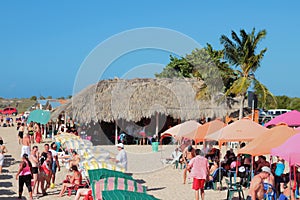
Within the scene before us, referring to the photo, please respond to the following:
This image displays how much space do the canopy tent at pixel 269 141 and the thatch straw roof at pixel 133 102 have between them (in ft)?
48.8

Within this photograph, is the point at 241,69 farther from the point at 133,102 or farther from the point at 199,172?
the point at 199,172

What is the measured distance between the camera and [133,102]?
964 inches

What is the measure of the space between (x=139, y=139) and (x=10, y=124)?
21374mm

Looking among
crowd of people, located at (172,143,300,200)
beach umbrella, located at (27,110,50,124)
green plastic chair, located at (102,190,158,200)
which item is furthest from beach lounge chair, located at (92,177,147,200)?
beach umbrella, located at (27,110,50,124)

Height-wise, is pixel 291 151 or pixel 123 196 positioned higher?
pixel 291 151

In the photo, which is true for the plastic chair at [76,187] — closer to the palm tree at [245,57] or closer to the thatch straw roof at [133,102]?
the thatch straw roof at [133,102]

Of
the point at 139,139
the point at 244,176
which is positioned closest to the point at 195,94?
the point at 139,139

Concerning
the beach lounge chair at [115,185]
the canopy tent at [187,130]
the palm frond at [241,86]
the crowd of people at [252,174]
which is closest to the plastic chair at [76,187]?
the beach lounge chair at [115,185]

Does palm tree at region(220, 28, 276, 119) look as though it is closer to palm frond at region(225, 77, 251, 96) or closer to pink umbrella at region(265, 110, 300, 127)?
palm frond at region(225, 77, 251, 96)

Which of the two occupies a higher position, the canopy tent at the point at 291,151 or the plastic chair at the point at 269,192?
the canopy tent at the point at 291,151

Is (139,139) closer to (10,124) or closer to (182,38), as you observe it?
(182,38)

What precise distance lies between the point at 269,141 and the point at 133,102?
1539 centimetres

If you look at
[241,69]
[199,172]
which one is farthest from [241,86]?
[199,172]

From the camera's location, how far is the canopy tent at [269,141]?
9367 mm
